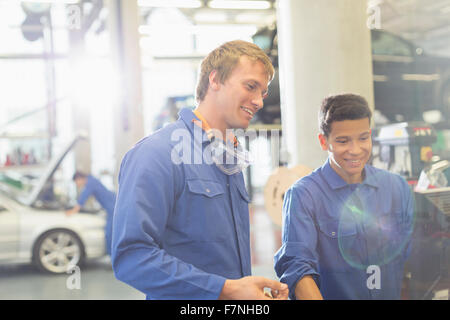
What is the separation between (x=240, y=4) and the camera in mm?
7148

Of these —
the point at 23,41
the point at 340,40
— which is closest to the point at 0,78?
the point at 23,41

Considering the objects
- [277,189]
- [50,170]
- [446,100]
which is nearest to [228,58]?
[277,189]

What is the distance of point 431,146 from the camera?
63.9 inches

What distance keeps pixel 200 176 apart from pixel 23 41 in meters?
7.88

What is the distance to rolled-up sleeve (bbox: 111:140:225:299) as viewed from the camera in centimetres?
101

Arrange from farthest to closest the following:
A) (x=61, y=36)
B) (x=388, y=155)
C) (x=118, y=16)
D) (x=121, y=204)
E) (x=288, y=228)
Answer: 1. (x=61, y=36)
2. (x=118, y=16)
3. (x=388, y=155)
4. (x=288, y=228)
5. (x=121, y=204)

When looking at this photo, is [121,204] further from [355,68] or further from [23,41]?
[23,41]

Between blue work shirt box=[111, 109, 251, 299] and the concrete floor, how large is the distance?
6.43 ft

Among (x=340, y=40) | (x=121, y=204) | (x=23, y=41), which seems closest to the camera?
(x=121, y=204)

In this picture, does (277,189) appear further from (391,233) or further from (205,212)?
(205,212)

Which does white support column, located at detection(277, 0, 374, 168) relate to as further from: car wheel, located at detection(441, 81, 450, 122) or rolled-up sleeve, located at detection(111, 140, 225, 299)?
car wheel, located at detection(441, 81, 450, 122)

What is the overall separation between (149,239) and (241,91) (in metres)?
0.43

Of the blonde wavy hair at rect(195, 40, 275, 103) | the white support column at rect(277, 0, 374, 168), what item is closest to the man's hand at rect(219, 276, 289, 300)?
the blonde wavy hair at rect(195, 40, 275, 103)

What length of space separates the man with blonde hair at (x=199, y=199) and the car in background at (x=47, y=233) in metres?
3.78
